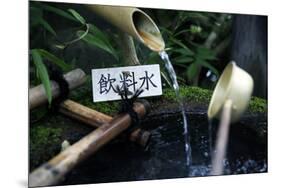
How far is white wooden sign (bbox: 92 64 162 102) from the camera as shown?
1503 mm

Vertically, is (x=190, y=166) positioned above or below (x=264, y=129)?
below

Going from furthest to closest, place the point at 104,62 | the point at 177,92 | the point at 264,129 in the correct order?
the point at 264,129, the point at 177,92, the point at 104,62

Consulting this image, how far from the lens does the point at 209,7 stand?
1661mm

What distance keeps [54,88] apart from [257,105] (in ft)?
2.49

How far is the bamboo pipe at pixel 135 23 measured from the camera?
1.50m

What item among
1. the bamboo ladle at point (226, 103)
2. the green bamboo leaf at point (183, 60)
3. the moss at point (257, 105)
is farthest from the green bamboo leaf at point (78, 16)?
the moss at point (257, 105)

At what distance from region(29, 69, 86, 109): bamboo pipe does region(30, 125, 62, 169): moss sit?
0.26 feet

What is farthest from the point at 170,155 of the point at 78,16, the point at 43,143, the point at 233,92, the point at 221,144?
the point at 78,16

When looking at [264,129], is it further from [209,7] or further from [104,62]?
[104,62]

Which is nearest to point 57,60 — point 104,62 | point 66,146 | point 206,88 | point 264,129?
point 104,62

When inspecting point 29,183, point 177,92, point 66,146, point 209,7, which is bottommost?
point 29,183

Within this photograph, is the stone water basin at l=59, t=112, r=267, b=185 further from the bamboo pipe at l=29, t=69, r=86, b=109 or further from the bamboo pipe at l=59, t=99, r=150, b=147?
the bamboo pipe at l=29, t=69, r=86, b=109

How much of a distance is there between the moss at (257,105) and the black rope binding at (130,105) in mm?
443

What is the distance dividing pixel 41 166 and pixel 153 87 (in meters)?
0.46
